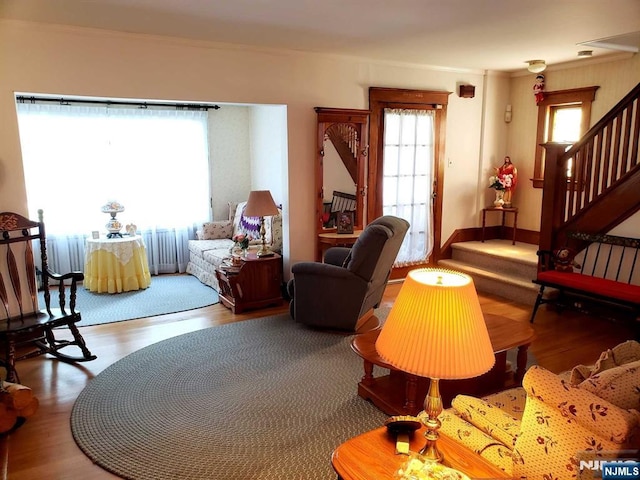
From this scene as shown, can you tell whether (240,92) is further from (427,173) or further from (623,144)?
(623,144)

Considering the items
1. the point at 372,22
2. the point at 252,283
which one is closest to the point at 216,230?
the point at 252,283

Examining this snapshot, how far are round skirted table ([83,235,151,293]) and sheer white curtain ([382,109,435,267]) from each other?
314cm

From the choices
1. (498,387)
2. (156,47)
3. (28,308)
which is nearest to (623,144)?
(498,387)

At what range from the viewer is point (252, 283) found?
5.05 m

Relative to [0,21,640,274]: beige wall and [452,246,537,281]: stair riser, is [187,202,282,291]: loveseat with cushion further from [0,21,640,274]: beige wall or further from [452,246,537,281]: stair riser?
[452,246,537,281]: stair riser

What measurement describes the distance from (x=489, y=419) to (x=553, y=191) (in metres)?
3.84

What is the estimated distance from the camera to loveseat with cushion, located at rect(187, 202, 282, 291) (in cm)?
568

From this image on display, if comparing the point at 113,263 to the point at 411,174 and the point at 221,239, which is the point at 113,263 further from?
the point at 411,174

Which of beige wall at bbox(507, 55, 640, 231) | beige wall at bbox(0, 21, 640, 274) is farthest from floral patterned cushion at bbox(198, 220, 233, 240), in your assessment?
beige wall at bbox(507, 55, 640, 231)

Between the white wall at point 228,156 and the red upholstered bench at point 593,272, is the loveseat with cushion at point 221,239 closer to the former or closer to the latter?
the white wall at point 228,156

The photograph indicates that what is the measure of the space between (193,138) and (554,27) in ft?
15.2

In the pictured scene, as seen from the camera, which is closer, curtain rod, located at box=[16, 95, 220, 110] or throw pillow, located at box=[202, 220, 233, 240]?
curtain rod, located at box=[16, 95, 220, 110]

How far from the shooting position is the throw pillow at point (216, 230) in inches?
262

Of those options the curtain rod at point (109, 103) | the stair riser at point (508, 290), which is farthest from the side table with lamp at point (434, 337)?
the curtain rod at point (109, 103)
